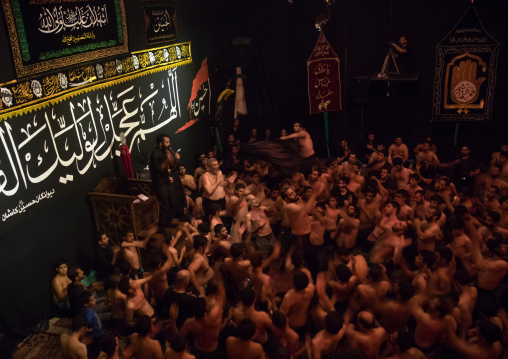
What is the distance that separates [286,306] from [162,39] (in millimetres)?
5183

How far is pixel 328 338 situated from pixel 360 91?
22.3 ft

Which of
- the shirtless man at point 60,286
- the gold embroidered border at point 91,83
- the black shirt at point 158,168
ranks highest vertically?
the gold embroidered border at point 91,83

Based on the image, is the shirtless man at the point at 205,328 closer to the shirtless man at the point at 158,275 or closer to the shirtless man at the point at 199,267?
the shirtless man at the point at 199,267

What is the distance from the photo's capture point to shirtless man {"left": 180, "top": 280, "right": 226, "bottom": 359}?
3895 millimetres

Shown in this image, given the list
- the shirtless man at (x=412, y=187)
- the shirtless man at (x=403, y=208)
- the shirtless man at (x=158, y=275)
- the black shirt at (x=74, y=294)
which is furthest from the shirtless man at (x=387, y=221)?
the black shirt at (x=74, y=294)

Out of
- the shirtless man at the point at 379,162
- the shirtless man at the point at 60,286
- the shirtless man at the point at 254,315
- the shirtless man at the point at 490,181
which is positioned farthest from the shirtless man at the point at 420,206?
the shirtless man at the point at 60,286

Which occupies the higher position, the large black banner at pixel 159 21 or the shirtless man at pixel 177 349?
the large black banner at pixel 159 21

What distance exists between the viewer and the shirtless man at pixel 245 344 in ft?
11.5

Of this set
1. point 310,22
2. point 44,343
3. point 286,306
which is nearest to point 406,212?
point 286,306

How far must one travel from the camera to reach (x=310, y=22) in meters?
9.46

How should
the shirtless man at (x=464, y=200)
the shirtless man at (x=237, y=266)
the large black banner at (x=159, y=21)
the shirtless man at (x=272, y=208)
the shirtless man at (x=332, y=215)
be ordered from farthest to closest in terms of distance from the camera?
1. the large black banner at (x=159, y=21)
2. the shirtless man at (x=272, y=208)
3. the shirtless man at (x=464, y=200)
4. the shirtless man at (x=332, y=215)
5. the shirtless man at (x=237, y=266)

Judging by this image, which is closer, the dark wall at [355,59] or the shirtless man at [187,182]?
the shirtless man at [187,182]

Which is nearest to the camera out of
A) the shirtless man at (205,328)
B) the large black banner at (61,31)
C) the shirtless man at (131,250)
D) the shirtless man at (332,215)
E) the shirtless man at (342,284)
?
the shirtless man at (205,328)

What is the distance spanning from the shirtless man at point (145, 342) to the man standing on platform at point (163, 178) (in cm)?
270
